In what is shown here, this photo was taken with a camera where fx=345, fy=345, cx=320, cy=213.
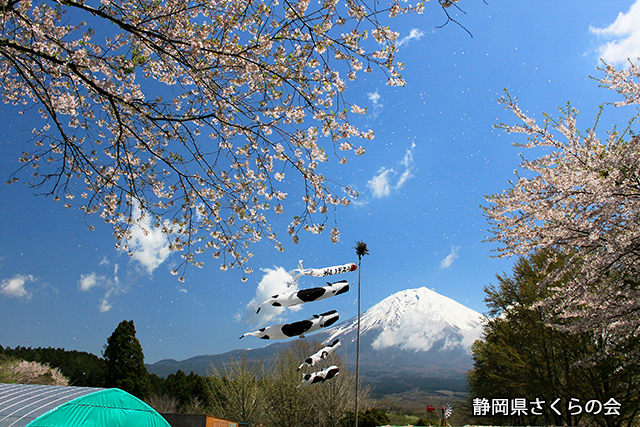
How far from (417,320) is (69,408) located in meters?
171

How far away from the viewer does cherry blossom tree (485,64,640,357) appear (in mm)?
5410

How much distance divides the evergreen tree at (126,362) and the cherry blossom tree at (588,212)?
91.4ft

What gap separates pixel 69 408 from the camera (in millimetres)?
4473

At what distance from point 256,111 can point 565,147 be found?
226 inches

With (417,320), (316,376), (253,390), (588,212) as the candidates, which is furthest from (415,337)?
(588,212)

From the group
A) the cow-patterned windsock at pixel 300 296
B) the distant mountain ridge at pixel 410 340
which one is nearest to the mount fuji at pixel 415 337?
the distant mountain ridge at pixel 410 340

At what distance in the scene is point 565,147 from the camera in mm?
6457

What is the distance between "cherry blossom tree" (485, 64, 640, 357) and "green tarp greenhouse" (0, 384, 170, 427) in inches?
274

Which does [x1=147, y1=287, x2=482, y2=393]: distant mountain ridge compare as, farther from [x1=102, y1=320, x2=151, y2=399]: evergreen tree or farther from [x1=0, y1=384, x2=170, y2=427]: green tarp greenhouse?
[x1=0, y1=384, x2=170, y2=427]: green tarp greenhouse

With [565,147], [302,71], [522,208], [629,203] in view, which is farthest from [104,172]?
[629,203]

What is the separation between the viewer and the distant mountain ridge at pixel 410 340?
134m

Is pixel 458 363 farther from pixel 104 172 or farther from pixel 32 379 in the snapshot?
pixel 104 172

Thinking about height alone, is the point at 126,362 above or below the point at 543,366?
below

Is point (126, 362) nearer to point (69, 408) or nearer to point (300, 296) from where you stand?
point (300, 296)
